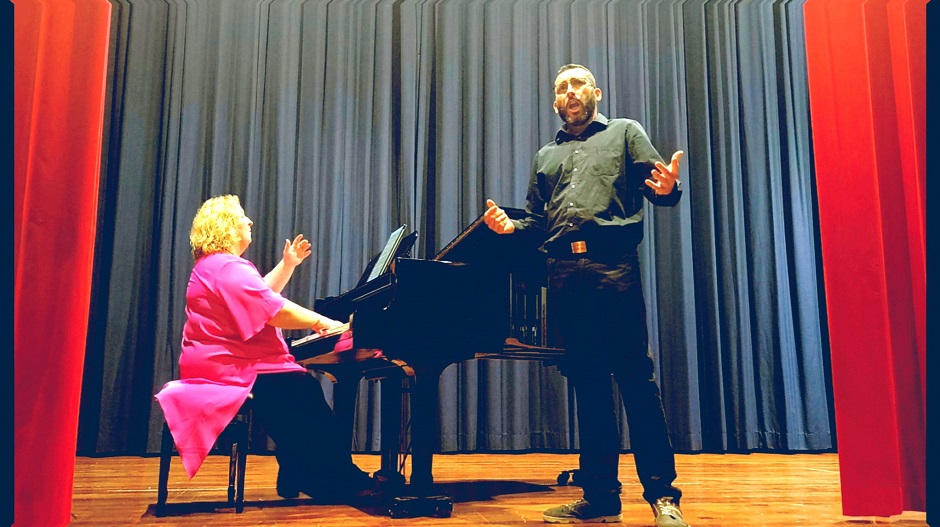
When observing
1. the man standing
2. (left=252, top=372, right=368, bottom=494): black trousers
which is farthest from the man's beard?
(left=252, top=372, right=368, bottom=494): black trousers

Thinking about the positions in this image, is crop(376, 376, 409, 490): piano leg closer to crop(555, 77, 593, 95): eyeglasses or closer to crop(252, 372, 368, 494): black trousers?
crop(252, 372, 368, 494): black trousers

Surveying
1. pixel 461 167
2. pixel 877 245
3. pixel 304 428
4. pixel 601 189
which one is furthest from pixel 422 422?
pixel 461 167

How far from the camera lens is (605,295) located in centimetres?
228

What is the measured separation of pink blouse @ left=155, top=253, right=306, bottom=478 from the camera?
2541 mm

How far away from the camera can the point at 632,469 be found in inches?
158

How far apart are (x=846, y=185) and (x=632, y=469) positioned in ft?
7.15

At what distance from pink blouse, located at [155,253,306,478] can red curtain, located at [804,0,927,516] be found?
185 cm

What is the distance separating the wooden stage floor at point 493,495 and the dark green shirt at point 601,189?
90cm

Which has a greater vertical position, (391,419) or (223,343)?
(223,343)

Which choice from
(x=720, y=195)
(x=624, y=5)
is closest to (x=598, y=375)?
(x=720, y=195)

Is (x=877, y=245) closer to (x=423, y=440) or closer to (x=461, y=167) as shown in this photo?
(x=423, y=440)

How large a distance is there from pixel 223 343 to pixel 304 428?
0.42 metres

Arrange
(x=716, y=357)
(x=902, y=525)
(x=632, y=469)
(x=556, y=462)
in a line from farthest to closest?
(x=716, y=357) → (x=556, y=462) → (x=632, y=469) → (x=902, y=525)

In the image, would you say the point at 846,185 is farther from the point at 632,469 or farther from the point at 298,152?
the point at 298,152
